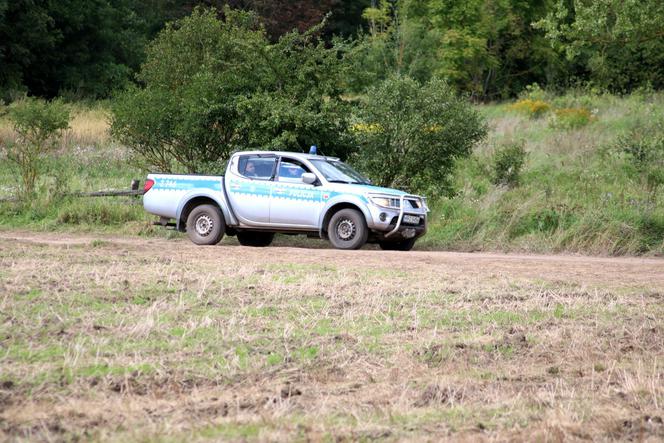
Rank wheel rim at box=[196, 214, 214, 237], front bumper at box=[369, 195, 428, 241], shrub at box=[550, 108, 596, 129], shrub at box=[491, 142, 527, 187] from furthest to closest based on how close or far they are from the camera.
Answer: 1. shrub at box=[550, 108, 596, 129]
2. shrub at box=[491, 142, 527, 187]
3. wheel rim at box=[196, 214, 214, 237]
4. front bumper at box=[369, 195, 428, 241]

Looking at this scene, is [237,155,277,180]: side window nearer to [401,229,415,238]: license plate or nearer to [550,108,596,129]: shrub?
[401,229,415,238]: license plate

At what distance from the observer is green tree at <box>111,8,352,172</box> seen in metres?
20.3

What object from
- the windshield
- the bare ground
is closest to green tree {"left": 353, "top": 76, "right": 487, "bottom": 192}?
the windshield

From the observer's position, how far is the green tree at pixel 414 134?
20.2 metres

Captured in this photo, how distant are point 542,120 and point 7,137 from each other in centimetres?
1669

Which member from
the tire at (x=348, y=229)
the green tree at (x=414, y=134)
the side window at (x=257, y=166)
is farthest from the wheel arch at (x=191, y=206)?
the green tree at (x=414, y=134)

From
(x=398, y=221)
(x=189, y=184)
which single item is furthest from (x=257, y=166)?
(x=398, y=221)

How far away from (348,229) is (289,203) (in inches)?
44.3

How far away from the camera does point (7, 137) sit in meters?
30.7

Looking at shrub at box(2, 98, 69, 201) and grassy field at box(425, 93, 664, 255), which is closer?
grassy field at box(425, 93, 664, 255)

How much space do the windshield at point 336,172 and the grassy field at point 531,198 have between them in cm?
192

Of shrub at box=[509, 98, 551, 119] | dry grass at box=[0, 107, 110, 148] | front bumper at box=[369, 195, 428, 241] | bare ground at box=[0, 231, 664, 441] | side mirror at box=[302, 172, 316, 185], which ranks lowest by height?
bare ground at box=[0, 231, 664, 441]

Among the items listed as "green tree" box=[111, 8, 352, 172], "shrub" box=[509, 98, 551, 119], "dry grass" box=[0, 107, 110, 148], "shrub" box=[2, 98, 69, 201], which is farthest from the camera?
"shrub" box=[509, 98, 551, 119]

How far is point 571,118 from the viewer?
3188 centimetres
